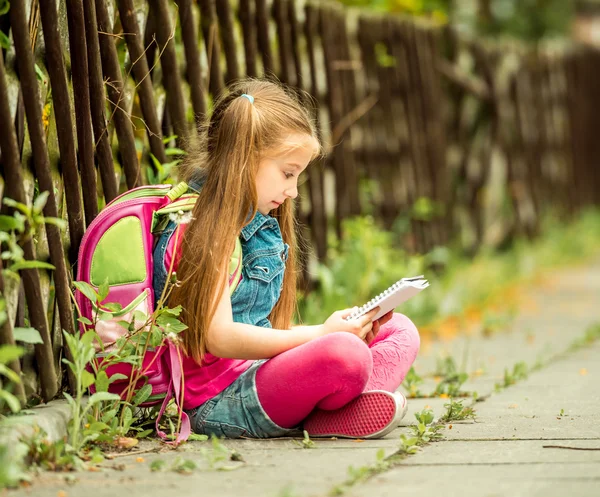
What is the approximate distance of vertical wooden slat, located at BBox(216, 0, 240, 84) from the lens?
14.5 feet

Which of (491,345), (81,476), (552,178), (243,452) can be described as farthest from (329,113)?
(552,178)

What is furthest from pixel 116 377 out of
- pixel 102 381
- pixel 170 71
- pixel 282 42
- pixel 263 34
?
pixel 282 42

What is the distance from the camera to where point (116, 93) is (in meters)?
3.35

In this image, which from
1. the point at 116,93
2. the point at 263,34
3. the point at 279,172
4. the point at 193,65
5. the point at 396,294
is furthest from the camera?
the point at 263,34

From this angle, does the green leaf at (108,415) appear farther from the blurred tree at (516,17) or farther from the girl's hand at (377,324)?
the blurred tree at (516,17)

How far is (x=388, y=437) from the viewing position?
3.14 m

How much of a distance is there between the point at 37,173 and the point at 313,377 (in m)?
0.97

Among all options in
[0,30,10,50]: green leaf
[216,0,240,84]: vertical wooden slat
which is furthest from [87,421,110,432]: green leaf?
[216,0,240,84]: vertical wooden slat

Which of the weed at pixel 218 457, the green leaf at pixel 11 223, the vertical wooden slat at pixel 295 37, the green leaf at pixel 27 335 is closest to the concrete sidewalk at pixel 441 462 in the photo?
the weed at pixel 218 457

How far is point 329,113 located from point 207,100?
5.50 feet

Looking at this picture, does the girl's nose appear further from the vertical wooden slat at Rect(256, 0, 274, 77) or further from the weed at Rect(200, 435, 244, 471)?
the vertical wooden slat at Rect(256, 0, 274, 77)

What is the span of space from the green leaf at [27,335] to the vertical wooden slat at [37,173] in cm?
13

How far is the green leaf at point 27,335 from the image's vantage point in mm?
2627

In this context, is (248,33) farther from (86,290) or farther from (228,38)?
(86,290)
